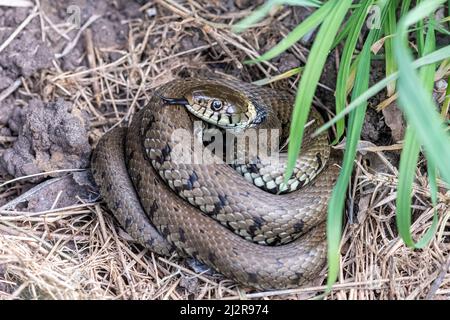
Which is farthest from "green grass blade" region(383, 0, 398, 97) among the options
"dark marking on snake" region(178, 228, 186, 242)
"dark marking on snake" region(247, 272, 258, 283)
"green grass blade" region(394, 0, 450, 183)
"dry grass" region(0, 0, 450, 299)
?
"dark marking on snake" region(178, 228, 186, 242)

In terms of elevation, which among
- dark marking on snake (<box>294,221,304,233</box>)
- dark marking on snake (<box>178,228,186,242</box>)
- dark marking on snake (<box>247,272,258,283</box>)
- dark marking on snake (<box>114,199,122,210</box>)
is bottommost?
dark marking on snake (<box>247,272,258,283</box>)

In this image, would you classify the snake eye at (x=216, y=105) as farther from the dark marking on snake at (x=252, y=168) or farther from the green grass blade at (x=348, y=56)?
the green grass blade at (x=348, y=56)

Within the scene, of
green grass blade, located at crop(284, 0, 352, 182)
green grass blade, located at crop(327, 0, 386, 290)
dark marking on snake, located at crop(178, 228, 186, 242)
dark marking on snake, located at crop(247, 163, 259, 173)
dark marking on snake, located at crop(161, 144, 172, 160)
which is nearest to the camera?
green grass blade, located at crop(327, 0, 386, 290)

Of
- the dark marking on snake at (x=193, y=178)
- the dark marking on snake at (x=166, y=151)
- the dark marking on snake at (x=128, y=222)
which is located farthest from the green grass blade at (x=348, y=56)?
the dark marking on snake at (x=128, y=222)

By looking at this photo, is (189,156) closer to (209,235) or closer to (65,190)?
(209,235)

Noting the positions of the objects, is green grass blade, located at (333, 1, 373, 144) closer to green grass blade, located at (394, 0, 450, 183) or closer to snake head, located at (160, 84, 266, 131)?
snake head, located at (160, 84, 266, 131)
